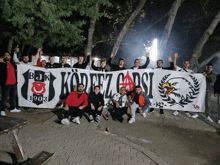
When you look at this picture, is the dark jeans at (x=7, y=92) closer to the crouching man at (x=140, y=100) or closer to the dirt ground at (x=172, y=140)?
the dirt ground at (x=172, y=140)

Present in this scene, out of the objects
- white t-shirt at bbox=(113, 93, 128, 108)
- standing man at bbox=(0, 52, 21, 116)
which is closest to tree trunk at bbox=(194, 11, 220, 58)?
white t-shirt at bbox=(113, 93, 128, 108)

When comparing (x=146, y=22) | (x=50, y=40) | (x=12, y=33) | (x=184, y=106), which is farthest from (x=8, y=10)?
(x=146, y=22)

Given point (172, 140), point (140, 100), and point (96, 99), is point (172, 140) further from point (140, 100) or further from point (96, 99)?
point (96, 99)

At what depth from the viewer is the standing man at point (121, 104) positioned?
5.63 metres

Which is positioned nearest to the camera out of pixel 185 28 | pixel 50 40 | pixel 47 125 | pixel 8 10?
pixel 47 125

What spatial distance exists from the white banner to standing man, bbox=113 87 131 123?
0.34 meters

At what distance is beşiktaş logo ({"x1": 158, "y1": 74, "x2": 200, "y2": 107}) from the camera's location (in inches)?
240

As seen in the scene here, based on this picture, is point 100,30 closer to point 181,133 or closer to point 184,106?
point 184,106

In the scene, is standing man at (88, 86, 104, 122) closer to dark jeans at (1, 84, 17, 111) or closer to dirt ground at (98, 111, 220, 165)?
dirt ground at (98, 111, 220, 165)

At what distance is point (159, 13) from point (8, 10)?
14450mm

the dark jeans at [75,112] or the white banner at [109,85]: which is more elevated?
the white banner at [109,85]

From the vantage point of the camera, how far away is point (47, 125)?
15.6 ft

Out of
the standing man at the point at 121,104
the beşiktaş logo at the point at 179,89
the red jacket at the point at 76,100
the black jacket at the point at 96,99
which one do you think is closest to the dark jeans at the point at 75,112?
the red jacket at the point at 76,100

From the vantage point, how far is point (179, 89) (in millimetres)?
6141
